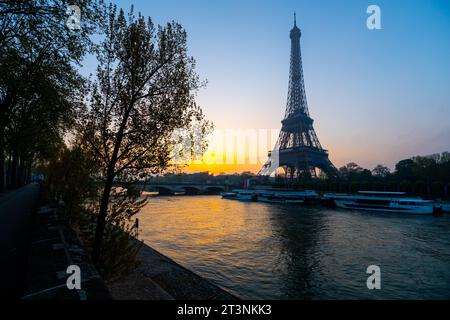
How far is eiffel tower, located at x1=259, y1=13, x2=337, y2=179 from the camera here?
10756 cm

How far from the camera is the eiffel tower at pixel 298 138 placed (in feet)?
353

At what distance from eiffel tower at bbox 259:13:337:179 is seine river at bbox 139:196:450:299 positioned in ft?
241

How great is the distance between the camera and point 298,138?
114 m

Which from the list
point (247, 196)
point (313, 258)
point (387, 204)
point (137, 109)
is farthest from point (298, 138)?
point (137, 109)

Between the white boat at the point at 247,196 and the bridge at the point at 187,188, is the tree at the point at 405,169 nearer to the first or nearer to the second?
the white boat at the point at 247,196

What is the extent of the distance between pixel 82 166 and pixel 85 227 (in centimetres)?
297

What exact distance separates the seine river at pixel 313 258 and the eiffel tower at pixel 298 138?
241 feet

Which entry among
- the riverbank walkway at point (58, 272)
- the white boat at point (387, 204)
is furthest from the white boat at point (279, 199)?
the riverbank walkway at point (58, 272)

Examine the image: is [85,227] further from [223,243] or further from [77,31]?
[223,243]

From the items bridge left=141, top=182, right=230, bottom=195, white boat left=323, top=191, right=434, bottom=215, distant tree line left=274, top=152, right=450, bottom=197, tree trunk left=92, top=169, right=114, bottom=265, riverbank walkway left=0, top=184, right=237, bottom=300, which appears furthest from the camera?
bridge left=141, top=182, right=230, bottom=195

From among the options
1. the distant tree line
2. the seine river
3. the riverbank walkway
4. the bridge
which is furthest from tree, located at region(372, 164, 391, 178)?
the riverbank walkway

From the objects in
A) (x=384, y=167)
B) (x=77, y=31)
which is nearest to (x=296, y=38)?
(x=384, y=167)

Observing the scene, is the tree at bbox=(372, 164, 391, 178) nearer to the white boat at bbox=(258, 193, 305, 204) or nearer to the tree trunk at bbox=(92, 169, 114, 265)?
the white boat at bbox=(258, 193, 305, 204)
